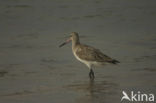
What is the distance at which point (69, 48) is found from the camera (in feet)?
55.1

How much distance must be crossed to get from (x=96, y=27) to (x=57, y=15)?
1896 mm

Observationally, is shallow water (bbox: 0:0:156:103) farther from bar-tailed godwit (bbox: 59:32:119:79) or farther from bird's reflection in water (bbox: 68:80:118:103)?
bar-tailed godwit (bbox: 59:32:119:79)

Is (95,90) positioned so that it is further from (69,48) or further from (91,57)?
(69,48)

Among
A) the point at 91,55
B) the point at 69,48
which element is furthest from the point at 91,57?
the point at 69,48

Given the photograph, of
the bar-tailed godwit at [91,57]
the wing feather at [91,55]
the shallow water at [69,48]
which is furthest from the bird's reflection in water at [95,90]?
the wing feather at [91,55]

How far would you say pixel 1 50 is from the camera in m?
16.2

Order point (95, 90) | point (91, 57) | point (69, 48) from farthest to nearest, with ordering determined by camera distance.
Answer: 1. point (69, 48)
2. point (91, 57)
3. point (95, 90)

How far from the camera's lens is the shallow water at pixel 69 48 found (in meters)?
12.7

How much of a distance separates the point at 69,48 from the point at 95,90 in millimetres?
4131

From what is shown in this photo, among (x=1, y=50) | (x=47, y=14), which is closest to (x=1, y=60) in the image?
(x=1, y=50)

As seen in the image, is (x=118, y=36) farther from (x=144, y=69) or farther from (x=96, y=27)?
(x=144, y=69)

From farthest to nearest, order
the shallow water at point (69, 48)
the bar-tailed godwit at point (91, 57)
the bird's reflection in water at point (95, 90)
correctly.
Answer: the bar-tailed godwit at point (91, 57)
the shallow water at point (69, 48)
the bird's reflection in water at point (95, 90)

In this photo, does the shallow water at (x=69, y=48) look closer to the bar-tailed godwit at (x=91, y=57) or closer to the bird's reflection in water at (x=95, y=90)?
the bird's reflection in water at (x=95, y=90)

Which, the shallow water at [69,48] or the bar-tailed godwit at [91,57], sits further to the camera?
the bar-tailed godwit at [91,57]
